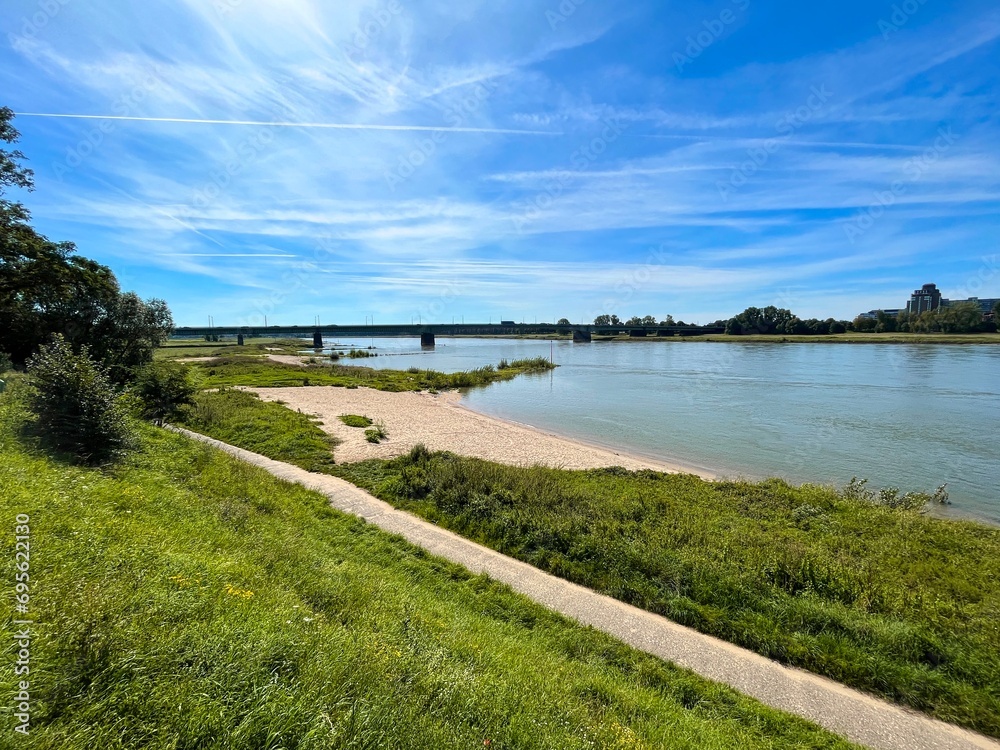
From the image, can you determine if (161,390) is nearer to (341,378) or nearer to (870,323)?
A: (341,378)

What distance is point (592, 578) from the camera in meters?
9.10

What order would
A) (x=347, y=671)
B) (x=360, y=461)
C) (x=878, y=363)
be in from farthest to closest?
(x=878, y=363), (x=360, y=461), (x=347, y=671)

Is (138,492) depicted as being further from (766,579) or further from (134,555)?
(766,579)

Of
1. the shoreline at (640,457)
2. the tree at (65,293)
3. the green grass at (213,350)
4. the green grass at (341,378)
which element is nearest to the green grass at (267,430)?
the tree at (65,293)

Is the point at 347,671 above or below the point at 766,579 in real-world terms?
above

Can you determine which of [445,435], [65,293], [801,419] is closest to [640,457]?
[445,435]

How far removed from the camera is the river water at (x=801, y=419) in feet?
65.9

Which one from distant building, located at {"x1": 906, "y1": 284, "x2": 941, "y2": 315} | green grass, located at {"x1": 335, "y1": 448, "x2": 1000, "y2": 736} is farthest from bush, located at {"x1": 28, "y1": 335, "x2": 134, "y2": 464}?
distant building, located at {"x1": 906, "y1": 284, "x2": 941, "y2": 315}

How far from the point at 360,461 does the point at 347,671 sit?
14.6 metres

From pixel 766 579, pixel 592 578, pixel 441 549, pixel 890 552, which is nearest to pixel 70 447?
pixel 441 549

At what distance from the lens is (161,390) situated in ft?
65.5

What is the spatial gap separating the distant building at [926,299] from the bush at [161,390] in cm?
25814

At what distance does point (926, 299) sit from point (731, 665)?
262882mm

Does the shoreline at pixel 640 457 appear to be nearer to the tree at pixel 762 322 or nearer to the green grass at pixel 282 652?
the green grass at pixel 282 652
